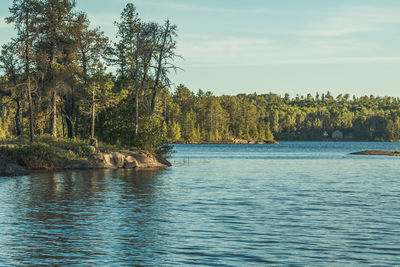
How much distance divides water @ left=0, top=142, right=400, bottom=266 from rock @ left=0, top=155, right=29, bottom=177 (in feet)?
25.1

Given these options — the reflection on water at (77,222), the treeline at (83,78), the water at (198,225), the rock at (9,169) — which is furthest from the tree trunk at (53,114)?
the water at (198,225)

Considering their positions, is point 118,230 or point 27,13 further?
point 27,13

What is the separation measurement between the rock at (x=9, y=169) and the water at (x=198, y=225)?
7.64m

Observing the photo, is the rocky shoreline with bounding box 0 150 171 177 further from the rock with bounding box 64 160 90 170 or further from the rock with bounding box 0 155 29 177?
the rock with bounding box 0 155 29 177

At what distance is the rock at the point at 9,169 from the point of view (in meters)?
41.0

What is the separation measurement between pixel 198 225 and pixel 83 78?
46374 millimetres

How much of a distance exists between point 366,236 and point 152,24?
1798 inches

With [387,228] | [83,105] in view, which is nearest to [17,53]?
[83,105]

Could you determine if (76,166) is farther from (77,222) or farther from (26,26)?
(77,222)

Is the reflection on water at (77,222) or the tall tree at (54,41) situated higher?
the tall tree at (54,41)

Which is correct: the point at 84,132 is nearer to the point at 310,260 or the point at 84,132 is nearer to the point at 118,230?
the point at 118,230

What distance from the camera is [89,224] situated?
19.1 metres

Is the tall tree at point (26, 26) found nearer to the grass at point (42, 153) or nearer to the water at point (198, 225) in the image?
Answer: the grass at point (42, 153)

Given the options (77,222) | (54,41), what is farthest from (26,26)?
(77,222)
